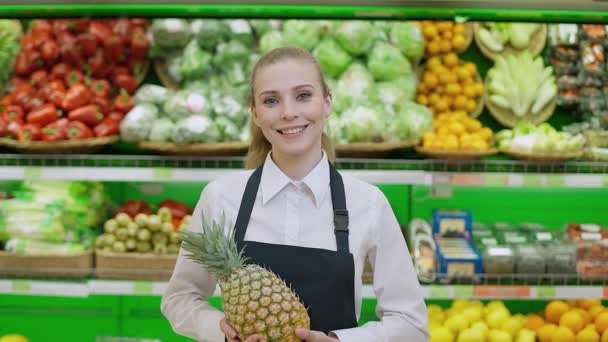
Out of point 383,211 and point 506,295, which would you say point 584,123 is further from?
point 383,211

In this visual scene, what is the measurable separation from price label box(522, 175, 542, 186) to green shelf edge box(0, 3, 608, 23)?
0.82 metres

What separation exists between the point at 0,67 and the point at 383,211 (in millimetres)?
2584

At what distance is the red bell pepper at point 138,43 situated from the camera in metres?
3.42

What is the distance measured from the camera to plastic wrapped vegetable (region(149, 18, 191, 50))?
3.44 m

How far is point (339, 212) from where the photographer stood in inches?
64.1

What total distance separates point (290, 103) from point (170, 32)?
2.05 metres

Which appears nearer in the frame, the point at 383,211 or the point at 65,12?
the point at 383,211

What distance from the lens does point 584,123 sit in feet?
11.3

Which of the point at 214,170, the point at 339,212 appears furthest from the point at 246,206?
the point at 214,170

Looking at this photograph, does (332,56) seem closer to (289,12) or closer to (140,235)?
(289,12)

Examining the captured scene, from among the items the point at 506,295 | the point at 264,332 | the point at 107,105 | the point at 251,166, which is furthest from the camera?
the point at 107,105

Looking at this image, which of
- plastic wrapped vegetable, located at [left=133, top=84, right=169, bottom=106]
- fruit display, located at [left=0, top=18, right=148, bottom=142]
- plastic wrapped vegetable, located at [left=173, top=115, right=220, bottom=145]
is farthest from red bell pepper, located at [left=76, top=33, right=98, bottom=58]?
plastic wrapped vegetable, located at [left=173, top=115, right=220, bottom=145]

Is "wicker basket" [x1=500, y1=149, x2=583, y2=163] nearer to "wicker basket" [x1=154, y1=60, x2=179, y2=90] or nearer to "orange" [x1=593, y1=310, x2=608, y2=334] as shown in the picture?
"orange" [x1=593, y1=310, x2=608, y2=334]

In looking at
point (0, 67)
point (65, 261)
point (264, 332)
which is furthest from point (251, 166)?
point (0, 67)
